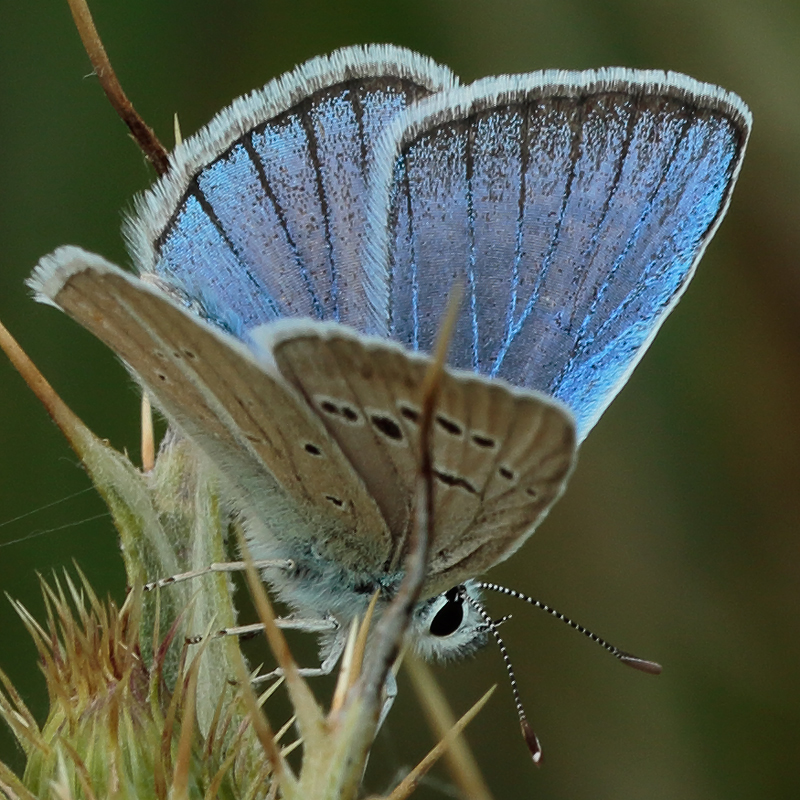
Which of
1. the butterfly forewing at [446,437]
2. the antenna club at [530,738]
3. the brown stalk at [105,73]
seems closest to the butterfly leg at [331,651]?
the butterfly forewing at [446,437]

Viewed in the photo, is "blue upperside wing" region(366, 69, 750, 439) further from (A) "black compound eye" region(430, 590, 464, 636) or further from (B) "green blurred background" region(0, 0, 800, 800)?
(B) "green blurred background" region(0, 0, 800, 800)

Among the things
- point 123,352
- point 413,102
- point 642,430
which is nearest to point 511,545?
point 123,352

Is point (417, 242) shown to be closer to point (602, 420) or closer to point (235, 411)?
point (235, 411)

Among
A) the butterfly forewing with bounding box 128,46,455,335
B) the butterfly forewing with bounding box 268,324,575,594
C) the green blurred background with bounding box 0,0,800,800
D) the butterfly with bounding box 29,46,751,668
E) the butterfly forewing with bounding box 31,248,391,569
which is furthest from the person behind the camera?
the green blurred background with bounding box 0,0,800,800

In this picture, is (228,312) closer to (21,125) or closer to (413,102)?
(413,102)

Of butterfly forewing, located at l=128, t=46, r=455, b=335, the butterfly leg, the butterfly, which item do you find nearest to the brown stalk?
the butterfly

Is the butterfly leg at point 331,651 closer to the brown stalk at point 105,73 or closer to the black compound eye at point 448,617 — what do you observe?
the black compound eye at point 448,617
